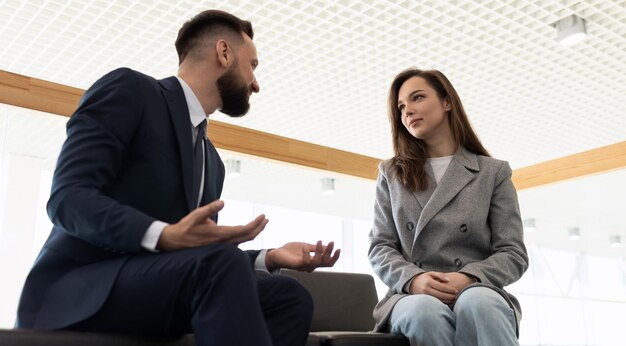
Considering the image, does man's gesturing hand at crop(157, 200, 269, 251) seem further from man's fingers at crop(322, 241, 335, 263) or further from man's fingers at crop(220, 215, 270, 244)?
man's fingers at crop(322, 241, 335, 263)

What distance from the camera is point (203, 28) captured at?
1.79 metres

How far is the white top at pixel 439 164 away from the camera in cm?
224

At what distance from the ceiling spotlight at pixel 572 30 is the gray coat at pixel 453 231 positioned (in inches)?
50.8

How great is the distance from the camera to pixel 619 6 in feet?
10.1

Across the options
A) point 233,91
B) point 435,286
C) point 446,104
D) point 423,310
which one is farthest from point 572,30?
point 233,91

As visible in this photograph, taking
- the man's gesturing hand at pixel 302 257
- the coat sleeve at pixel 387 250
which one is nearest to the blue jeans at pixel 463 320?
the coat sleeve at pixel 387 250

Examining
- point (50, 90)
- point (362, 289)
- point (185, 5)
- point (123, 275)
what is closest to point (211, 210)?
point (123, 275)

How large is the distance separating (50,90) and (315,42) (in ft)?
4.57

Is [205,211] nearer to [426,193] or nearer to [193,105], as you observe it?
[193,105]

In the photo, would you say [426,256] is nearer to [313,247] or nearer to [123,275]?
[313,247]

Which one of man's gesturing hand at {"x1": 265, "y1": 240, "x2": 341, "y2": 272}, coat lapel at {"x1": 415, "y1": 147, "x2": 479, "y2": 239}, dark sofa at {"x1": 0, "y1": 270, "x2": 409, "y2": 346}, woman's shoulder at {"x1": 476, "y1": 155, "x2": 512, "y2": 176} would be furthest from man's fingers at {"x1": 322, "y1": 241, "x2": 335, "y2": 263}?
woman's shoulder at {"x1": 476, "y1": 155, "x2": 512, "y2": 176}

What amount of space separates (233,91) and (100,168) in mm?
555

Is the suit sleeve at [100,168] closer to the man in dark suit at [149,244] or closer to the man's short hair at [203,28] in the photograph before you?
the man in dark suit at [149,244]

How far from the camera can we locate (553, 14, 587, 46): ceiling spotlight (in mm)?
3164
